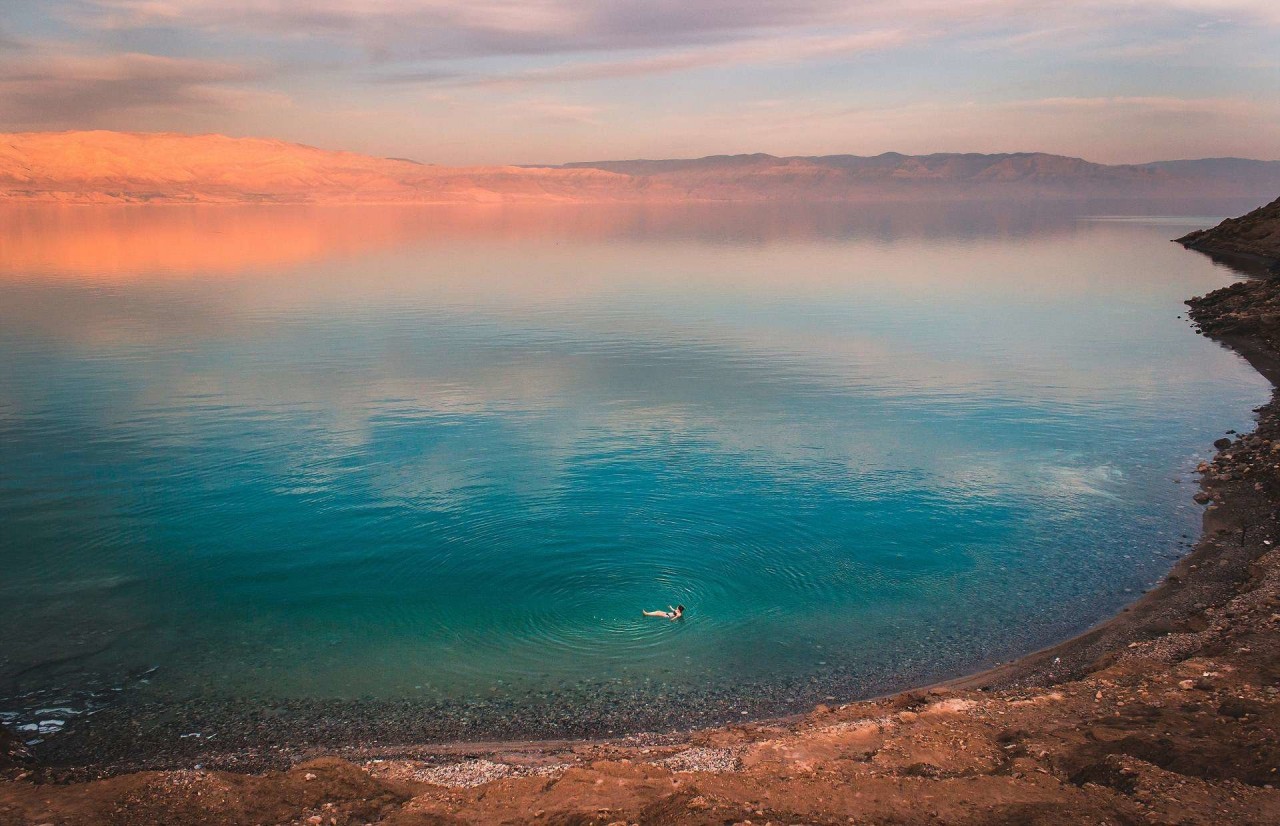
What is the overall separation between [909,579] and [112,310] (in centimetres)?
4737

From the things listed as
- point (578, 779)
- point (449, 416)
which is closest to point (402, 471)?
point (449, 416)

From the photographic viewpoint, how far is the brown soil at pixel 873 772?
9078 mm

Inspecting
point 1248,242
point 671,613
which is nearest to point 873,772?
point 671,613

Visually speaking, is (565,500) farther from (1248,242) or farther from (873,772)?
(1248,242)

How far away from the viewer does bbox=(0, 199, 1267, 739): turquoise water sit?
14.8m

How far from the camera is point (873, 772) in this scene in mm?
10000

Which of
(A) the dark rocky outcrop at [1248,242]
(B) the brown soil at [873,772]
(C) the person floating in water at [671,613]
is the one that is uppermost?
(A) the dark rocky outcrop at [1248,242]

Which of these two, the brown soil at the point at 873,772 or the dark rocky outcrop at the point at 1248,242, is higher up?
the dark rocky outcrop at the point at 1248,242

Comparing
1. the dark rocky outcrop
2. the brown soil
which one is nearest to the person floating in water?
the brown soil

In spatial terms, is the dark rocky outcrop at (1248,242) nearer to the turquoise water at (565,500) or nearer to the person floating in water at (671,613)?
the turquoise water at (565,500)

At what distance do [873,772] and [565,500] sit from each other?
501 inches

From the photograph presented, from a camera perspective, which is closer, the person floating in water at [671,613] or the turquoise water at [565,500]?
the turquoise water at [565,500]

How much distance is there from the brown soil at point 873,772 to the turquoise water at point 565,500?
6.53 feet

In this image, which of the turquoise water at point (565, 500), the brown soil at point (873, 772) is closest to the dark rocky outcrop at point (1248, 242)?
the turquoise water at point (565, 500)
